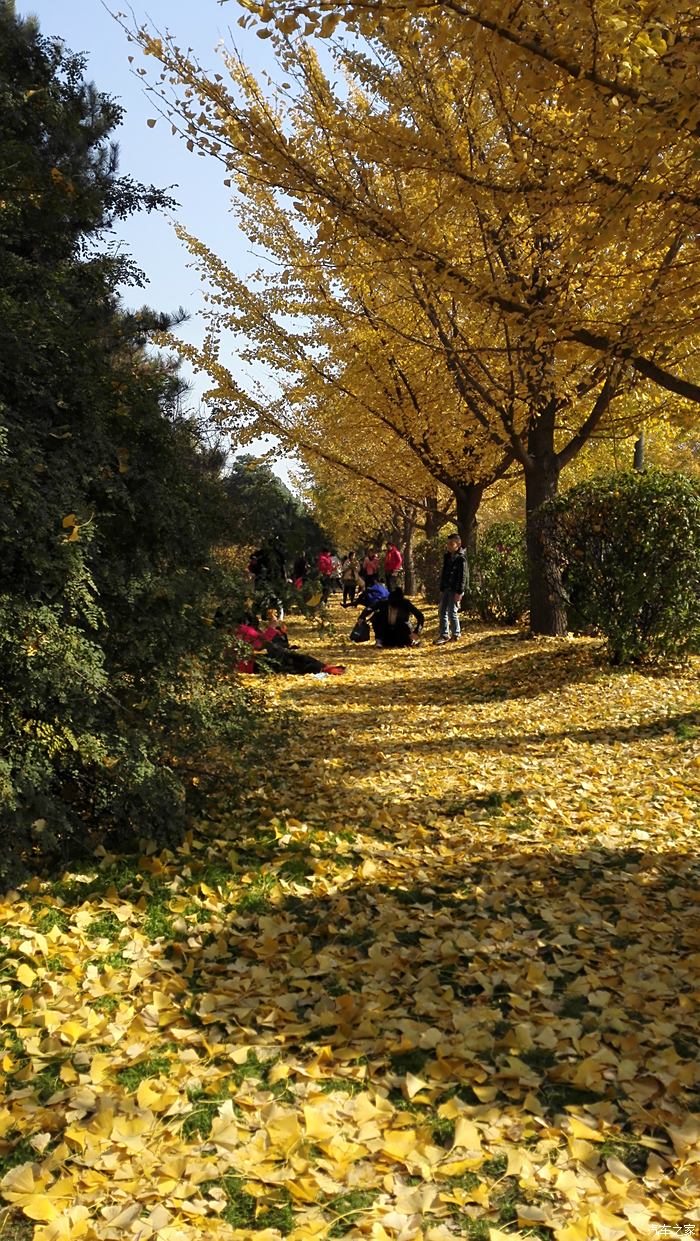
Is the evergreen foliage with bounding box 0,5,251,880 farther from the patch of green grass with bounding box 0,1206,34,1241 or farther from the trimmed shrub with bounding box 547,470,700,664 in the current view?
the trimmed shrub with bounding box 547,470,700,664

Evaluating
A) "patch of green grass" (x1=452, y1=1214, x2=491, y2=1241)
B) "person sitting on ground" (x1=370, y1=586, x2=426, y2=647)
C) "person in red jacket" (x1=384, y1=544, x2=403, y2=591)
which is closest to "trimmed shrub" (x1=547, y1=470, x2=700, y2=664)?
"person sitting on ground" (x1=370, y1=586, x2=426, y2=647)

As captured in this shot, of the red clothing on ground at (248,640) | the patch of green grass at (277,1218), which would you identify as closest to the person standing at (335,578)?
the red clothing on ground at (248,640)

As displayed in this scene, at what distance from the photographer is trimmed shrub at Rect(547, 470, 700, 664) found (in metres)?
9.31

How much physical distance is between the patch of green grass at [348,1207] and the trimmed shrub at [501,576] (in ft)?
43.2

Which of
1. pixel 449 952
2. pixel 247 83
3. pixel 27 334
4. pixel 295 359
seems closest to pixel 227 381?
pixel 295 359

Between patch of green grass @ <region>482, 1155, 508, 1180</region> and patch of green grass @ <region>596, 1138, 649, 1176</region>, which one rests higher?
patch of green grass @ <region>482, 1155, 508, 1180</region>

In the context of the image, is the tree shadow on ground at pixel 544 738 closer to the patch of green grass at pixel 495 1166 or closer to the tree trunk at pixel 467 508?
the patch of green grass at pixel 495 1166

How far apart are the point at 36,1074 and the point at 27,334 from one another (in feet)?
10.3

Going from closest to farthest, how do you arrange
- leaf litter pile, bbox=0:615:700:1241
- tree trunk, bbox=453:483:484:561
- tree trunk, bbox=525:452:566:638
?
leaf litter pile, bbox=0:615:700:1241 → tree trunk, bbox=525:452:566:638 → tree trunk, bbox=453:483:484:561

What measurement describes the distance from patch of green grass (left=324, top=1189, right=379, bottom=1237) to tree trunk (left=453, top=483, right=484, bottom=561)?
47.8ft

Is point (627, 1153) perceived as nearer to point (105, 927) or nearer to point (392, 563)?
point (105, 927)

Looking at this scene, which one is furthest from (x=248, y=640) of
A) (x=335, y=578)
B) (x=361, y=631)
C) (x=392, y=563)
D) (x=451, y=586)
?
(x=335, y=578)

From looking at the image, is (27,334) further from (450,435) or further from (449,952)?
(450,435)

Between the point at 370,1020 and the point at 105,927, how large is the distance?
1.34m
